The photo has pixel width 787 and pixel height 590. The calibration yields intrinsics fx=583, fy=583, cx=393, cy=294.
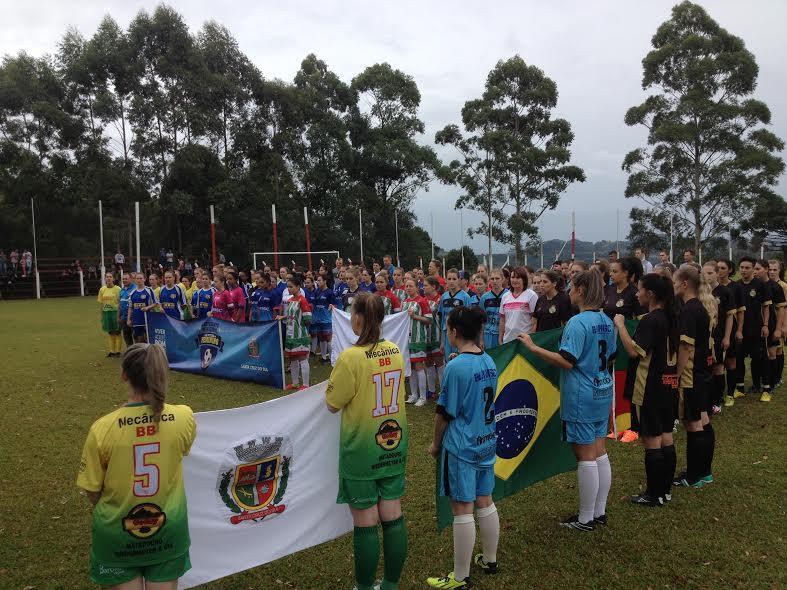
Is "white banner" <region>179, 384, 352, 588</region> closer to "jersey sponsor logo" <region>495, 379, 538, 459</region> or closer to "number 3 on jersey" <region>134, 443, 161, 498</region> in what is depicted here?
"number 3 on jersey" <region>134, 443, 161, 498</region>

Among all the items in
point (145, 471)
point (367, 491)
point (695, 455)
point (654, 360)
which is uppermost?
point (654, 360)

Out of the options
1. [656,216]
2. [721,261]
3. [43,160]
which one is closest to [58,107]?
[43,160]

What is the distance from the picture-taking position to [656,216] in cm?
3525

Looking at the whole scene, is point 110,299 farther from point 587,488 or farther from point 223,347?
point 587,488

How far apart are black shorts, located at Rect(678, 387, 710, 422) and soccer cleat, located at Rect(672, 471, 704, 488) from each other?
0.66 m

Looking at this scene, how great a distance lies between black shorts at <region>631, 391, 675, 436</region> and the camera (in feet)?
16.8

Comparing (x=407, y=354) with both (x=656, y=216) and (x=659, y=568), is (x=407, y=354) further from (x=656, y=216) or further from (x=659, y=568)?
(x=656, y=216)

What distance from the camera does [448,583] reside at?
3.97 metres

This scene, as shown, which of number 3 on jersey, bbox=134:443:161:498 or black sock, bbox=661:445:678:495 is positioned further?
black sock, bbox=661:445:678:495

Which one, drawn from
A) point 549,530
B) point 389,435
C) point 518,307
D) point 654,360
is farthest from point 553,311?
point 389,435

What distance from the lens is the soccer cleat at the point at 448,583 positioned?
12.9 feet

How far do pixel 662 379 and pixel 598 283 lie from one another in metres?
1.16

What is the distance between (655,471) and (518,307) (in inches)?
136

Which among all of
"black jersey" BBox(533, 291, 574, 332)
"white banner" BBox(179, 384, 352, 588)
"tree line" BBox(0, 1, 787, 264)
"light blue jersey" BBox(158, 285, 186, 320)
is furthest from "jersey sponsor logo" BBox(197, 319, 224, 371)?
"tree line" BBox(0, 1, 787, 264)
